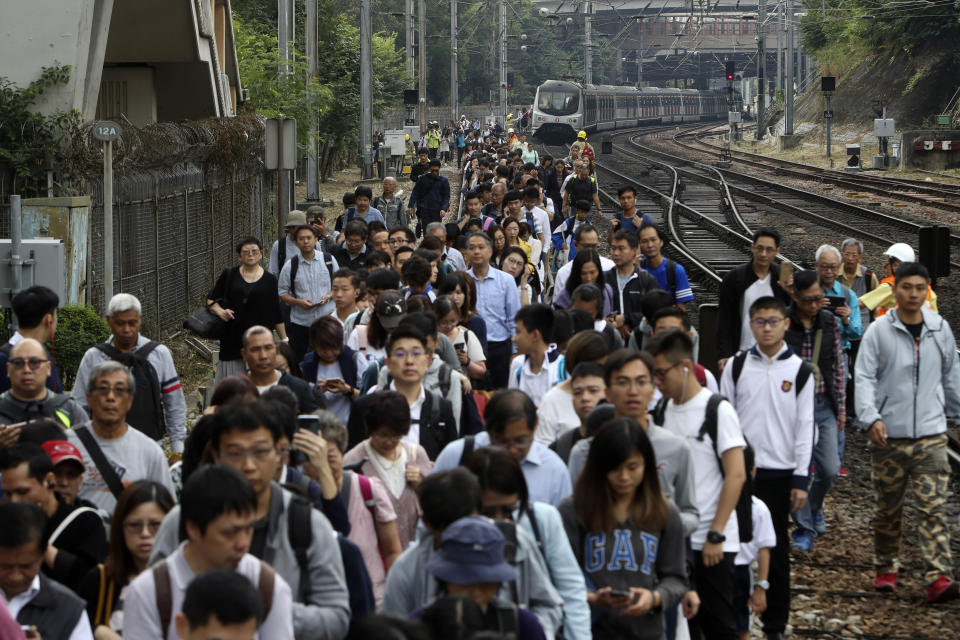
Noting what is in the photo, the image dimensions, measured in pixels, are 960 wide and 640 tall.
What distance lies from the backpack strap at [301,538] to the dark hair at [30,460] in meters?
1.23

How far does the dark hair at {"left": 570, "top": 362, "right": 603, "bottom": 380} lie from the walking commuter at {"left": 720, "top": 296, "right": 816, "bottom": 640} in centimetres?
118

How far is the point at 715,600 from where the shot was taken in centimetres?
617

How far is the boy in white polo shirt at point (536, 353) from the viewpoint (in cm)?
758

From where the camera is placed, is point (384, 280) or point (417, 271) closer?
point (384, 280)

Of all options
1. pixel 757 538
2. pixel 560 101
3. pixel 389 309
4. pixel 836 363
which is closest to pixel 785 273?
pixel 836 363

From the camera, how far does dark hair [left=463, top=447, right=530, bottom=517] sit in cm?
461

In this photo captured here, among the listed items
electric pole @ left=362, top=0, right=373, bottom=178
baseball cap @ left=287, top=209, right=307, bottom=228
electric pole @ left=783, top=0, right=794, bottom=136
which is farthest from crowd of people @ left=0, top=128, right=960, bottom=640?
electric pole @ left=783, top=0, right=794, bottom=136

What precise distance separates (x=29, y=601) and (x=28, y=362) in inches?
89.4

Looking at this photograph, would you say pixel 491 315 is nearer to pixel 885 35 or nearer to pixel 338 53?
pixel 338 53

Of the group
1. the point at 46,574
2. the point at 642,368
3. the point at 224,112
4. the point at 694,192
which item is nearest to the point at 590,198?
the point at 224,112

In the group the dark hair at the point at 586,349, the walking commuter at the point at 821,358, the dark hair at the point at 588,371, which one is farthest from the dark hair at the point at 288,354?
the walking commuter at the point at 821,358

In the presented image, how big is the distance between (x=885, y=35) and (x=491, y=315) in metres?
52.3

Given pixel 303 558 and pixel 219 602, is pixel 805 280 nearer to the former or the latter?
pixel 303 558

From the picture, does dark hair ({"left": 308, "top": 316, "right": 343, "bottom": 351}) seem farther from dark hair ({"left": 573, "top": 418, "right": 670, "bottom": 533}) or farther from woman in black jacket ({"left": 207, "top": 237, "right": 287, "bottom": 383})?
dark hair ({"left": 573, "top": 418, "right": 670, "bottom": 533})
